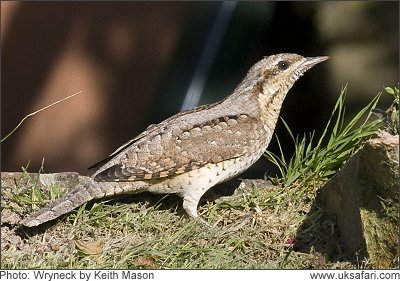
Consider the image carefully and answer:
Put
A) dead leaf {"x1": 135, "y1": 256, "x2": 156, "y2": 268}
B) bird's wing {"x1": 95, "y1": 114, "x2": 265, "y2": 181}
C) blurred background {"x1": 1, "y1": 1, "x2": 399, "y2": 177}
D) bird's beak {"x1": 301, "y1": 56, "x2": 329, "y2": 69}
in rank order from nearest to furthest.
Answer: dead leaf {"x1": 135, "y1": 256, "x2": 156, "y2": 268}
bird's wing {"x1": 95, "y1": 114, "x2": 265, "y2": 181}
bird's beak {"x1": 301, "y1": 56, "x2": 329, "y2": 69}
blurred background {"x1": 1, "y1": 1, "x2": 399, "y2": 177}

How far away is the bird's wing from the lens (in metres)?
4.84

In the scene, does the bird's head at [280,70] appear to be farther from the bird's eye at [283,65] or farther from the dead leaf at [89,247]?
the dead leaf at [89,247]

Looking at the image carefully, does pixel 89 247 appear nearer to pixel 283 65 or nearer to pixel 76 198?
pixel 76 198

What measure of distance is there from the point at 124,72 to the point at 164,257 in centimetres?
340

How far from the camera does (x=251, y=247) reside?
15.7 ft

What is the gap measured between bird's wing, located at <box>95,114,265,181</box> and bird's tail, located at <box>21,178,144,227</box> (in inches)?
2.7

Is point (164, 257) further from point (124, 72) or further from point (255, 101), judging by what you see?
point (124, 72)

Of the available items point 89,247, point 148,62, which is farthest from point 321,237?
point 148,62

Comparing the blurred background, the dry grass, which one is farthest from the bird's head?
the blurred background

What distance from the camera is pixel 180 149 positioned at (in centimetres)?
493

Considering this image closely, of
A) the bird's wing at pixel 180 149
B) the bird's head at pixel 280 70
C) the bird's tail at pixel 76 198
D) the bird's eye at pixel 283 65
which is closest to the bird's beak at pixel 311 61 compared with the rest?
the bird's head at pixel 280 70

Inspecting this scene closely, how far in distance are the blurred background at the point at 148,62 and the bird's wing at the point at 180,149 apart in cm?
178

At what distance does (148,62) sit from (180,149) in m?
3.01

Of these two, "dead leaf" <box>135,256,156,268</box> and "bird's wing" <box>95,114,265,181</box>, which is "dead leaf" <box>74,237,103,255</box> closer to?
"dead leaf" <box>135,256,156,268</box>
